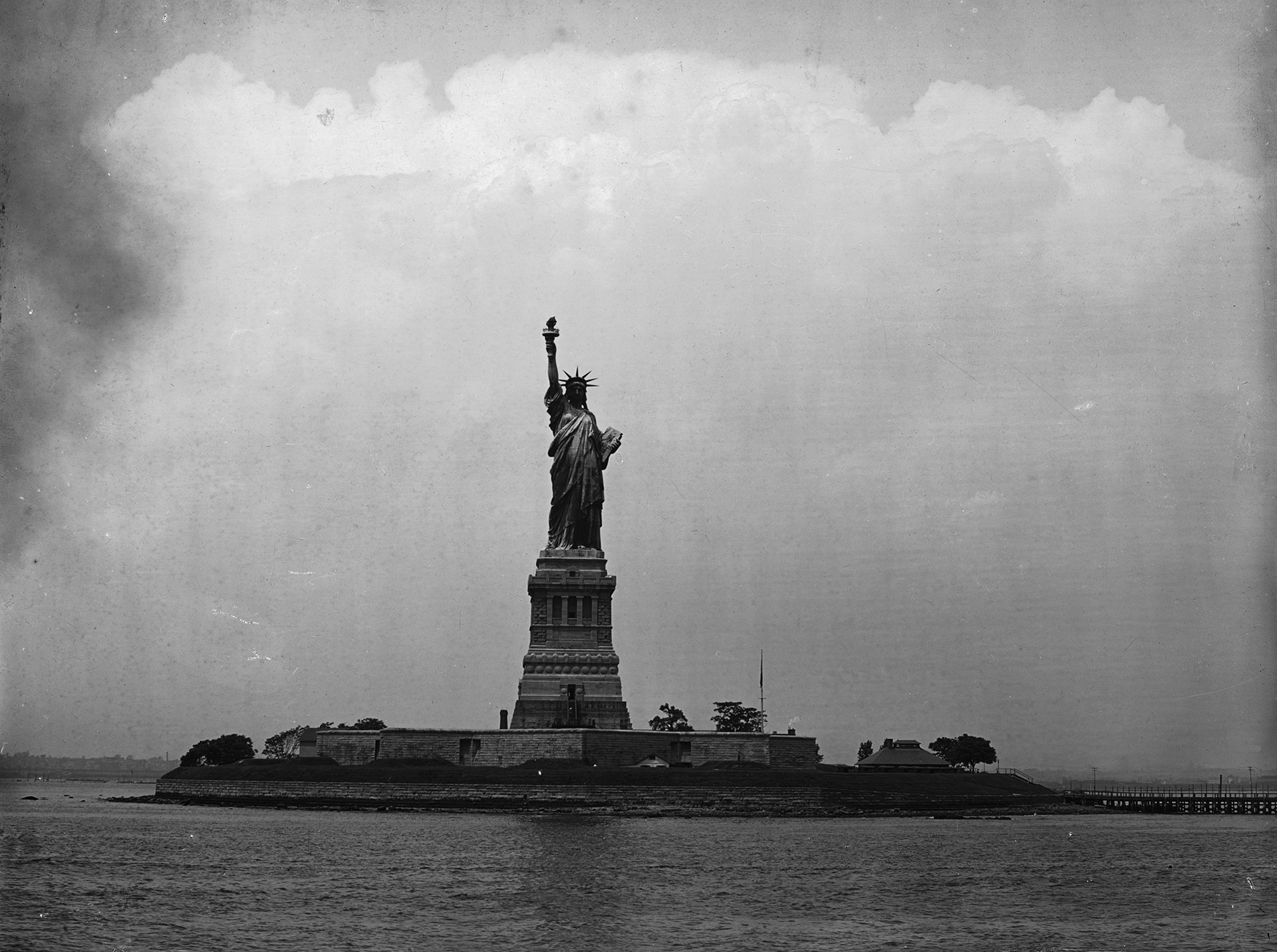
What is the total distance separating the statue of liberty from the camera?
342 ft

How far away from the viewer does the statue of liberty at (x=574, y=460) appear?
104 meters

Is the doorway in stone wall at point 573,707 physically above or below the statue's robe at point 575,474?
below

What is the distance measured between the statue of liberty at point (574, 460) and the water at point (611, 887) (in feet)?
75.2

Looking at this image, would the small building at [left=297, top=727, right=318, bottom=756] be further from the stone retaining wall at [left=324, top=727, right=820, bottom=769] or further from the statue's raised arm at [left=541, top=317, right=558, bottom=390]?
the statue's raised arm at [left=541, top=317, right=558, bottom=390]

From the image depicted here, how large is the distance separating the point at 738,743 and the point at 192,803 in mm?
34636

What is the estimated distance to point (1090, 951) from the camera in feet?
144

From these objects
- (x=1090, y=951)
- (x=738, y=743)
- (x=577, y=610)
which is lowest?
(x=1090, y=951)

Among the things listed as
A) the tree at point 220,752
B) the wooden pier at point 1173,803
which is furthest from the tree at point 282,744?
the wooden pier at point 1173,803

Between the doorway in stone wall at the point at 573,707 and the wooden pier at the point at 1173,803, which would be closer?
the doorway in stone wall at the point at 573,707

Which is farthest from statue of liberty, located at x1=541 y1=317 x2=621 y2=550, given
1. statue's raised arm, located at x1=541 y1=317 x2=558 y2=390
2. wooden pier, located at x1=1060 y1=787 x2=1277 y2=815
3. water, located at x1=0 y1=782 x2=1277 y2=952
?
wooden pier, located at x1=1060 y1=787 x2=1277 y2=815

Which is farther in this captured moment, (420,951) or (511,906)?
(511,906)

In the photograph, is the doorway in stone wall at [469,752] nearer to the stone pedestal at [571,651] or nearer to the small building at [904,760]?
the stone pedestal at [571,651]

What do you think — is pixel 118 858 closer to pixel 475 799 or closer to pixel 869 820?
pixel 475 799

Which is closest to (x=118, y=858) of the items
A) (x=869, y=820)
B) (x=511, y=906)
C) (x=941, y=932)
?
(x=511, y=906)
